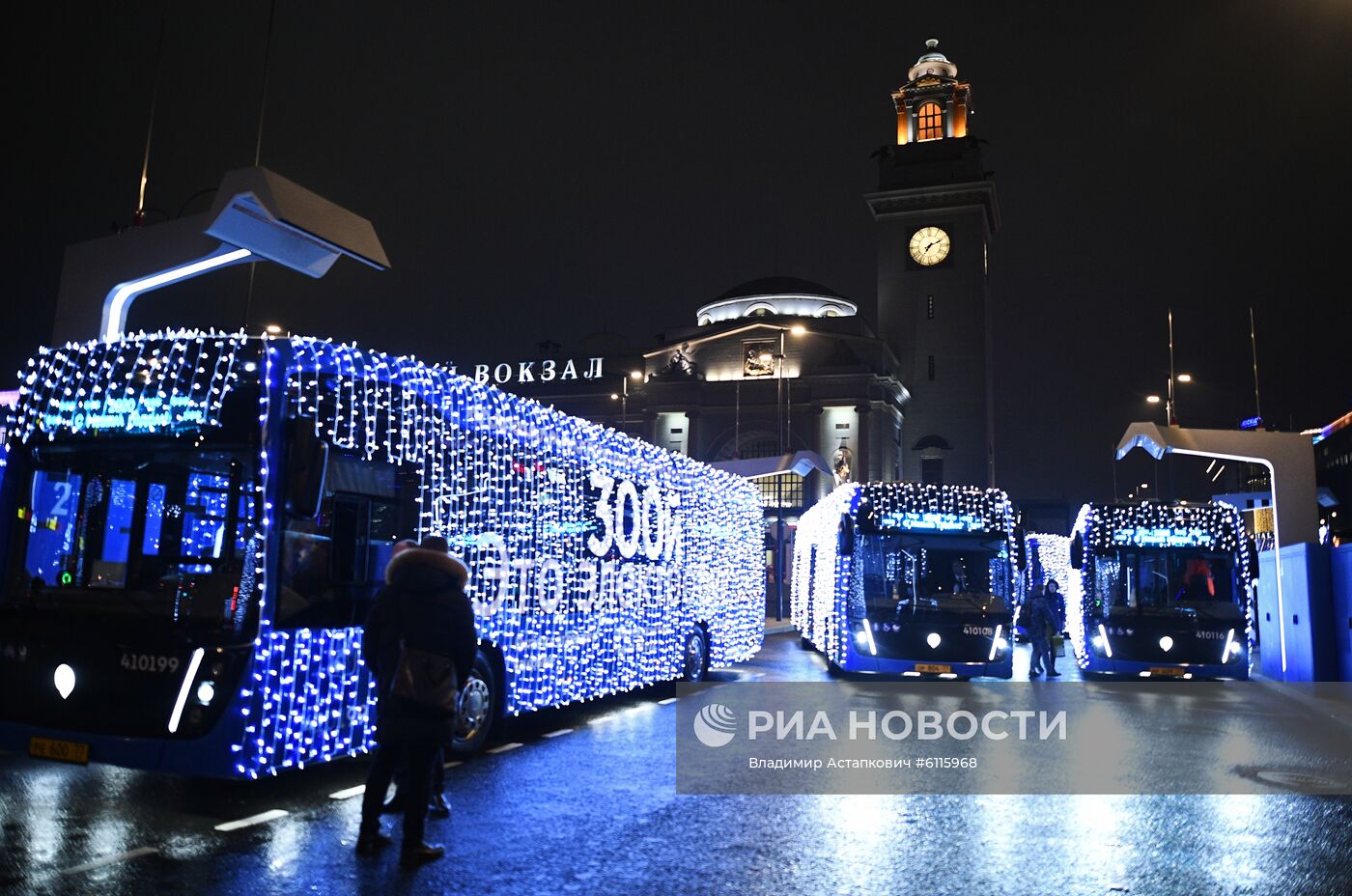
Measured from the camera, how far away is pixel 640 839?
6.68 meters

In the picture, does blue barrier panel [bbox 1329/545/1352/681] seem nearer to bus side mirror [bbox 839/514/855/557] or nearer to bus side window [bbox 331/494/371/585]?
bus side mirror [bbox 839/514/855/557]

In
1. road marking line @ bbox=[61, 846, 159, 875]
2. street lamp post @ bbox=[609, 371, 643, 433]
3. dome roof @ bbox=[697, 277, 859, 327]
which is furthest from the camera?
dome roof @ bbox=[697, 277, 859, 327]

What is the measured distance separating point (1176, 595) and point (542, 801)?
1346 centimetres

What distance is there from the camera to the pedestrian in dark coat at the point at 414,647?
19.8 feet

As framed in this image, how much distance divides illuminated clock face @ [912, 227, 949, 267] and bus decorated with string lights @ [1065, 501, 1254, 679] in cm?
5262

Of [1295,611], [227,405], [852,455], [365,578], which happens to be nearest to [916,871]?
[365,578]

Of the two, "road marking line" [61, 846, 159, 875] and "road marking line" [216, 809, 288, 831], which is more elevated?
"road marking line" [216, 809, 288, 831]

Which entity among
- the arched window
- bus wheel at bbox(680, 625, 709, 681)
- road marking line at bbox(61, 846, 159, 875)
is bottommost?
road marking line at bbox(61, 846, 159, 875)

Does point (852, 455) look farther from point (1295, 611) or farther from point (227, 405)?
point (227, 405)

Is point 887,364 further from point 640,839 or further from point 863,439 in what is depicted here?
point 640,839

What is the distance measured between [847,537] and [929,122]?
60.7 m

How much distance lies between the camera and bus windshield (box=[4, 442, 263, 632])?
699 centimetres

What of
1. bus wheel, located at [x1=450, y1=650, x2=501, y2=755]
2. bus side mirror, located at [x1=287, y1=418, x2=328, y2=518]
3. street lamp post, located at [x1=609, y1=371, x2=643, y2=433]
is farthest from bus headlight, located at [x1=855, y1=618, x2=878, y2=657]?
street lamp post, located at [x1=609, y1=371, x2=643, y2=433]

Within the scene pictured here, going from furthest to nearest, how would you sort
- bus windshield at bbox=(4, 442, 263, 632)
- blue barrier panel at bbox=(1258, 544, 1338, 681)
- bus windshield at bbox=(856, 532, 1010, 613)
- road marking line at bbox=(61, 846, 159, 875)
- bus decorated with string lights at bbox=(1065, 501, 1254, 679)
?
bus decorated with string lights at bbox=(1065, 501, 1254, 679) < blue barrier panel at bbox=(1258, 544, 1338, 681) < bus windshield at bbox=(856, 532, 1010, 613) < bus windshield at bbox=(4, 442, 263, 632) < road marking line at bbox=(61, 846, 159, 875)
